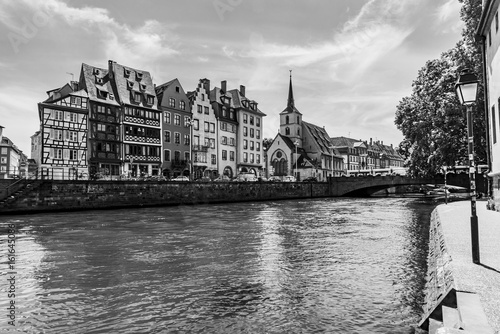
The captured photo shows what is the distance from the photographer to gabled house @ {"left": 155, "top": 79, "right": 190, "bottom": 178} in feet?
207

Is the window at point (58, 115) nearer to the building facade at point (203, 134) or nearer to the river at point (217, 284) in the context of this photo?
the building facade at point (203, 134)

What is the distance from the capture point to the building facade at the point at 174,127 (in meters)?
63.1

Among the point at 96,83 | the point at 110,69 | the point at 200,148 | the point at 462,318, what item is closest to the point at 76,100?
the point at 96,83

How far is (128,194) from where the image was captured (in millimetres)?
40844

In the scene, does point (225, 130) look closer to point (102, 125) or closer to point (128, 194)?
point (102, 125)

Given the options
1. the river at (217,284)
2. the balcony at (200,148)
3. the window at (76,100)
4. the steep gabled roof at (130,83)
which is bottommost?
the river at (217,284)

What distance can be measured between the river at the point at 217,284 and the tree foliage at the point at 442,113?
18968 millimetres

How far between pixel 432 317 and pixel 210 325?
358 cm

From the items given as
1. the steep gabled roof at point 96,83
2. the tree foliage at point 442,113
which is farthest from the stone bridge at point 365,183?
the steep gabled roof at point 96,83

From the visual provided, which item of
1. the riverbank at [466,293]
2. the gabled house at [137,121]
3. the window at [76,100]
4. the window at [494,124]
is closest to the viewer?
the riverbank at [466,293]

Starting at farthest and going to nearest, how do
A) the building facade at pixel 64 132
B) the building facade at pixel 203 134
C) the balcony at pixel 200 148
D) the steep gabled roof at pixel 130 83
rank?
the building facade at pixel 203 134, the balcony at pixel 200 148, the steep gabled roof at pixel 130 83, the building facade at pixel 64 132

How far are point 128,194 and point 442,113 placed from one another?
3152 centimetres

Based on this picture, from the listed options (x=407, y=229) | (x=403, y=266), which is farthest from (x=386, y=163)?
(x=403, y=266)

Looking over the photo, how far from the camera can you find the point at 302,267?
36.3 feet
